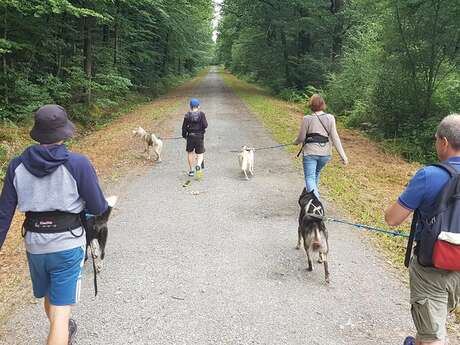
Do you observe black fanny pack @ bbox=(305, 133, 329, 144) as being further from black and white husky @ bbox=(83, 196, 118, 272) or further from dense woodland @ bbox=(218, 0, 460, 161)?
dense woodland @ bbox=(218, 0, 460, 161)

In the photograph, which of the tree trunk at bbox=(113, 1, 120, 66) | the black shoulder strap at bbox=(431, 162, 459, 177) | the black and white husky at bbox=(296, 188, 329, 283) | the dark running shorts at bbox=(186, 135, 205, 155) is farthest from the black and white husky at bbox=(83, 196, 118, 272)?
the tree trunk at bbox=(113, 1, 120, 66)

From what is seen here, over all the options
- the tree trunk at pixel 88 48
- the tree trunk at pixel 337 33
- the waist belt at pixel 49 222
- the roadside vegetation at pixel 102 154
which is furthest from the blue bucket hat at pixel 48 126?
the tree trunk at pixel 337 33

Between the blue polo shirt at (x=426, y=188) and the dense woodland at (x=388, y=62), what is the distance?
35.6 ft

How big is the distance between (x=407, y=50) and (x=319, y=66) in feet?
41.7

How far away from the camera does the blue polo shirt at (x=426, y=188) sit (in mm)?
2622

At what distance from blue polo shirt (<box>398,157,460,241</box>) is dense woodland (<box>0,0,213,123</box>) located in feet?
32.4

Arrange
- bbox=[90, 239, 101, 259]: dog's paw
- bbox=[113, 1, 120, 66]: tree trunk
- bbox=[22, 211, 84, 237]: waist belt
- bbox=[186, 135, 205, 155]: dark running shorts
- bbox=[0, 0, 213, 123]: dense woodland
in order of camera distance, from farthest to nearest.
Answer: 1. bbox=[113, 1, 120, 66]: tree trunk
2. bbox=[0, 0, 213, 123]: dense woodland
3. bbox=[186, 135, 205, 155]: dark running shorts
4. bbox=[90, 239, 101, 259]: dog's paw
5. bbox=[22, 211, 84, 237]: waist belt

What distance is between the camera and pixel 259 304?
4449mm

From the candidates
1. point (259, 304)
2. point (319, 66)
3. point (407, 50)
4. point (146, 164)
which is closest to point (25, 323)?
point (259, 304)

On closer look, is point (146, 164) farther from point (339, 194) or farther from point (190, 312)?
point (190, 312)

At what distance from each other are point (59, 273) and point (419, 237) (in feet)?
8.50

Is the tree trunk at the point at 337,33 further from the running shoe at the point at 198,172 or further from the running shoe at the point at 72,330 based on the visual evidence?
the running shoe at the point at 72,330

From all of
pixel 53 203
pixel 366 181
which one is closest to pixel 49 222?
pixel 53 203

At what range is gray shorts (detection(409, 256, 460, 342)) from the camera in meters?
2.74
